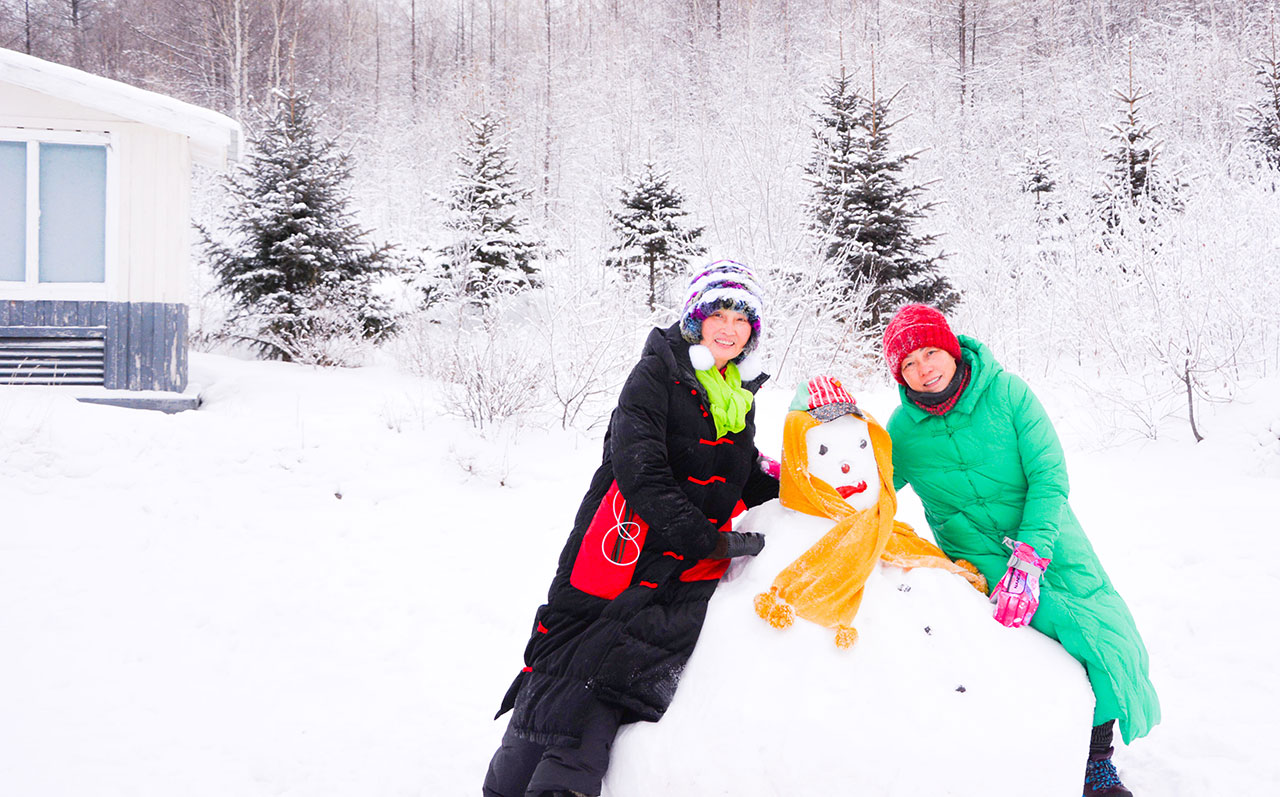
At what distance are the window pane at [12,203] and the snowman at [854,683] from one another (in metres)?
8.36

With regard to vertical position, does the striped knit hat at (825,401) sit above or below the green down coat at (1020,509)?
above

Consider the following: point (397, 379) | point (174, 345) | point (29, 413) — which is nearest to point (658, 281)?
point (397, 379)

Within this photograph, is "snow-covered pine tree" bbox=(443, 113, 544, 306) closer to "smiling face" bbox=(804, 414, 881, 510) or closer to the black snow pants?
"smiling face" bbox=(804, 414, 881, 510)

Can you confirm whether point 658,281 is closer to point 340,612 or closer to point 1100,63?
point 340,612

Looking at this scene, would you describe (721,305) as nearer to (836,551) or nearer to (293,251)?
(836,551)

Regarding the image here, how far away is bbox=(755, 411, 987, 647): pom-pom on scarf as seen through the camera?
204cm

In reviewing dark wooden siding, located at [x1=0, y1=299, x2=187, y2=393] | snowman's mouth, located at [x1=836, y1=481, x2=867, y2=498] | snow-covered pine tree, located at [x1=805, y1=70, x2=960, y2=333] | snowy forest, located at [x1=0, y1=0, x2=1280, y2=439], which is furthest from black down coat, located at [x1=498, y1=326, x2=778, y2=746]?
snow-covered pine tree, located at [x1=805, y1=70, x2=960, y2=333]

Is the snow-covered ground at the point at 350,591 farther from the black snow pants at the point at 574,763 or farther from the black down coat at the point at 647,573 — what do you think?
the black snow pants at the point at 574,763

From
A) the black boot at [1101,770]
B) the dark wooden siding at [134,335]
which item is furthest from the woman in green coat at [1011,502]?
the dark wooden siding at [134,335]

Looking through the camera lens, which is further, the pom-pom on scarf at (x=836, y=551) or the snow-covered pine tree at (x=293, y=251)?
the snow-covered pine tree at (x=293, y=251)

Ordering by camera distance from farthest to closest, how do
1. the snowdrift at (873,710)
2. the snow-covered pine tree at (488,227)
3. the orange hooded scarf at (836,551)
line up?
the snow-covered pine tree at (488,227) < the orange hooded scarf at (836,551) < the snowdrift at (873,710)

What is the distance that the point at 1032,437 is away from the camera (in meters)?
2.43

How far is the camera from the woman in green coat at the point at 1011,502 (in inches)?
88.3

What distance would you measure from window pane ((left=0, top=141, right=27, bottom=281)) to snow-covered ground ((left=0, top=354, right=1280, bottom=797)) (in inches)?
60.2
